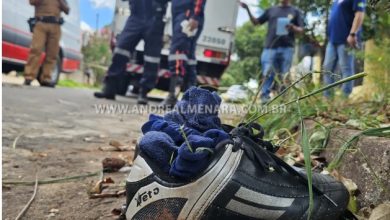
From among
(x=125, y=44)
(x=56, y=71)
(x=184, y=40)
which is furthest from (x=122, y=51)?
(x=56, y=71)

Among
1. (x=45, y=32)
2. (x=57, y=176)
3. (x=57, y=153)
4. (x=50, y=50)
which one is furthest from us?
(x=50, y=50)

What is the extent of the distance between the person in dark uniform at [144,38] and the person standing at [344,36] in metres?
2.28

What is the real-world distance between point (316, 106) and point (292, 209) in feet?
3.71

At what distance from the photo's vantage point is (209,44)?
648 cm

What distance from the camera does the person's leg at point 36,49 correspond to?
6.70 meters

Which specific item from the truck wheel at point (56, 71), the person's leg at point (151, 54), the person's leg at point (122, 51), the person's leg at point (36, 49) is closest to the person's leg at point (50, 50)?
the person's leg at point (36, 49)

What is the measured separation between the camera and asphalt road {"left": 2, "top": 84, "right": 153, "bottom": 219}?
1249mm

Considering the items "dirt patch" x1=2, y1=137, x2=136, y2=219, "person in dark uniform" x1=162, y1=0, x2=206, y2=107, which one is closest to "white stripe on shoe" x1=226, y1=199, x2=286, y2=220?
"dirt patch" x1=2, y1=137, x2=136, y2=219

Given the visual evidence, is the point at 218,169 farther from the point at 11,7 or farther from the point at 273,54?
the point at 11,7

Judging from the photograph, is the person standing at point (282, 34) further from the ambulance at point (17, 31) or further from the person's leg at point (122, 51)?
the ambulance at point (17, 31)

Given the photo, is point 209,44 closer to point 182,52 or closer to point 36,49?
point 182,52

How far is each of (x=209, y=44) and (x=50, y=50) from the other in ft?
8.66

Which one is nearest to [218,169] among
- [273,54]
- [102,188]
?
[102,188]

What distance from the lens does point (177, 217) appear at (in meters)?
0.91
